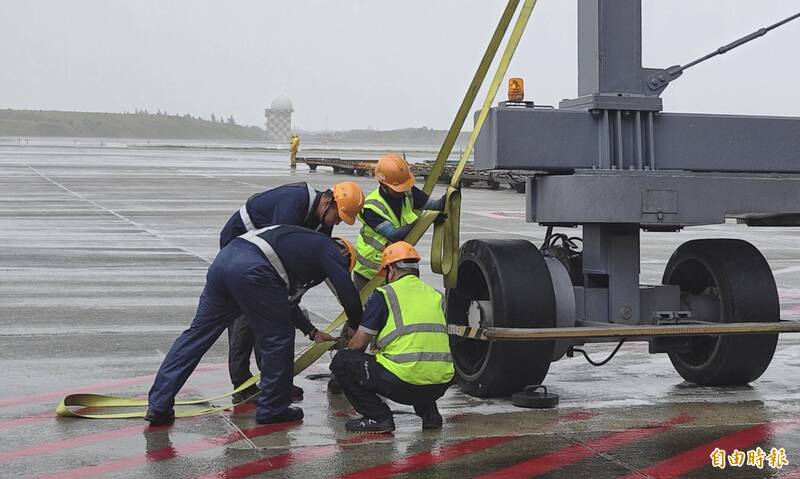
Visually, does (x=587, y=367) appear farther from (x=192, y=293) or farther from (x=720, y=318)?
(x=192, y=293)

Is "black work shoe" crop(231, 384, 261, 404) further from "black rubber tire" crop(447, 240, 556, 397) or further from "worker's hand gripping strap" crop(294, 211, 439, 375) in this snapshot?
"black rubber tire" crop(447, 240, 556, 397)

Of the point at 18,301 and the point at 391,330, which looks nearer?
the point at 391,330

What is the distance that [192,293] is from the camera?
1408 cm

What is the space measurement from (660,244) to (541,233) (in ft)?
7.99

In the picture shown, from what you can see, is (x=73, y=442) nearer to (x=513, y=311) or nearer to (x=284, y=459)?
(x=284, y=459)

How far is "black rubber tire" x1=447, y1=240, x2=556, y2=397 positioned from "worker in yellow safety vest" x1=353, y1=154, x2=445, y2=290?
57 cm

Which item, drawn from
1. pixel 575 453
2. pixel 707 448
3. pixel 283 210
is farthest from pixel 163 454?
pixel 707 448

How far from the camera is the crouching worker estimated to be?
7316 millimetres

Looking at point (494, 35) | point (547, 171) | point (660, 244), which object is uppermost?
point (494, 35)

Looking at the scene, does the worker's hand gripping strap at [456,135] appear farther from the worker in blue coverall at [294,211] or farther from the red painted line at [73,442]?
the red painted line at [73,442]

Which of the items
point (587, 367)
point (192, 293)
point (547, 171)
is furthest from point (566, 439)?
point (192, 293)

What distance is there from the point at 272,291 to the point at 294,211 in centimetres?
71

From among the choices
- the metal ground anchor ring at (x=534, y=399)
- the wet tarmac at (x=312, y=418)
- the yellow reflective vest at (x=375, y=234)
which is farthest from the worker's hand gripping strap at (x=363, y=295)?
the metal ground anchor ring at (x=534, y=399)

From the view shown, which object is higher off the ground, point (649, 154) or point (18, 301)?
point (649, 154)
